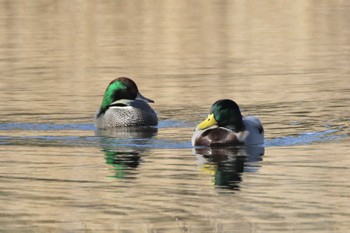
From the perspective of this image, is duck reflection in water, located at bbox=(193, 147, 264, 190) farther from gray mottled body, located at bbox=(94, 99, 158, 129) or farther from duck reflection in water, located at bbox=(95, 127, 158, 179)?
gray mottled body, located at bbox=(94, 99, 158, 129)

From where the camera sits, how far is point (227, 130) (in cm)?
1488

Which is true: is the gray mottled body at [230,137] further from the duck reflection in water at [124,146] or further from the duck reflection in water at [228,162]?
the duck reflection in water at [124,146]

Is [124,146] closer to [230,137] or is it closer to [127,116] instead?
[230,137]

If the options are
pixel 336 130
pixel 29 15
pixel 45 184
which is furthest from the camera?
pixel 29 15

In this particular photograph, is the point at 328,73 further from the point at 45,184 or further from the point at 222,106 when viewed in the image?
the point at 45,184

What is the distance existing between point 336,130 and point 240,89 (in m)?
4.78

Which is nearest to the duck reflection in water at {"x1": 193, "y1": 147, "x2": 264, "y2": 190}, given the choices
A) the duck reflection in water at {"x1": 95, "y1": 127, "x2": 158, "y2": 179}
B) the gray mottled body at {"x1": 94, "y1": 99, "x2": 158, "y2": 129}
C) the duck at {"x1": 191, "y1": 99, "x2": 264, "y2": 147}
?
the duck at {"x1": 191, "y1": 99, "x2": 264, "y2": 147}

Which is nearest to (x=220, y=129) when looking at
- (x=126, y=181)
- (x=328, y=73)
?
(x=126, y=181)

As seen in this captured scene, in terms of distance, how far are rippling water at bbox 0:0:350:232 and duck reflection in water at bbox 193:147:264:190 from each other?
0.06 ft

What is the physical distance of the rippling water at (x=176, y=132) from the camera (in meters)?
10.5

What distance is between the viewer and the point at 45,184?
12016mm

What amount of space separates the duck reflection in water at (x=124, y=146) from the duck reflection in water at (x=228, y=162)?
0.67 metres

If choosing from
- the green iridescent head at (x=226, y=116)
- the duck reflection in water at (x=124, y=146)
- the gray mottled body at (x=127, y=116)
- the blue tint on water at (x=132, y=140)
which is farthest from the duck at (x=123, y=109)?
the green iridescent head at (x=226, y=116)

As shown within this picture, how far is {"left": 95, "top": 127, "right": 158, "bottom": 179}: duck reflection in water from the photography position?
13264 millimetres
